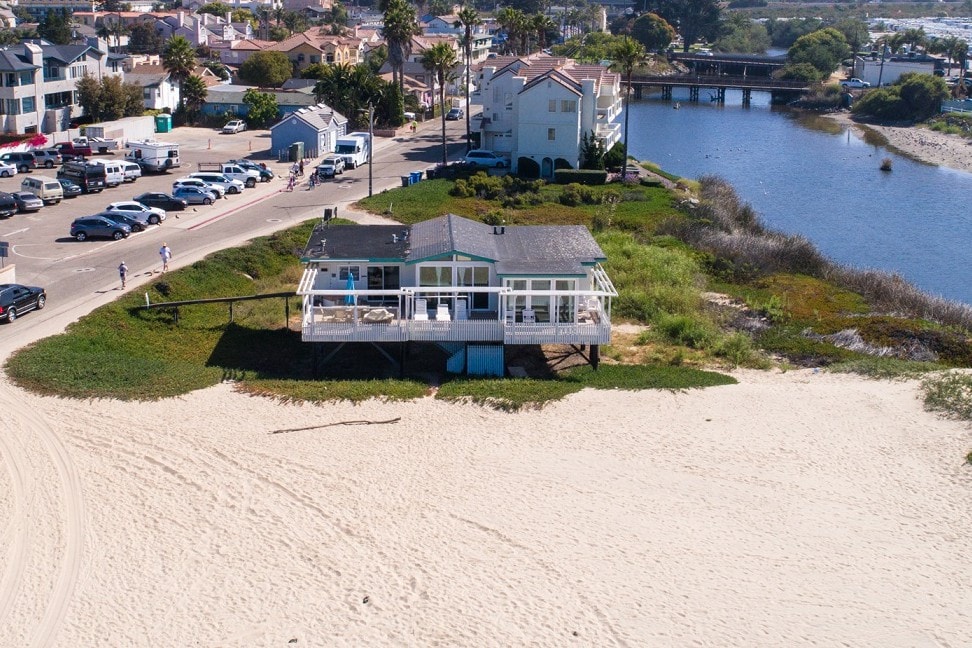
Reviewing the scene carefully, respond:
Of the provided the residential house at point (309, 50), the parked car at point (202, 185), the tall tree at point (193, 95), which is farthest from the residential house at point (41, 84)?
the residential house at point (309, 50)

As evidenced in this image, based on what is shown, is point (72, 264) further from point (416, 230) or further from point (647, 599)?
point (647, 599)

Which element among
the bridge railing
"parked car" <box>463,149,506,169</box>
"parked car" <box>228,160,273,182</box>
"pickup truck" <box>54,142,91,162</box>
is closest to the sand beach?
"parked car" <box>228,160,273,182</box>

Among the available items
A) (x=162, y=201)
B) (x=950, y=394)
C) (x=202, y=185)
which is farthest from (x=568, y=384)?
(x=202, y=185)

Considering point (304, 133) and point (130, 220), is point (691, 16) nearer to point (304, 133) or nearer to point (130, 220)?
point (304, 133)

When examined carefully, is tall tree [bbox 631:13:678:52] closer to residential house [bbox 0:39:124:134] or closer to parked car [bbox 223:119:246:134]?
parked car [bbox 223:119:246:134]

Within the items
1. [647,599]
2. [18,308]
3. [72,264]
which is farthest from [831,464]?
[72,264]

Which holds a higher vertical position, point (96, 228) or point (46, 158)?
point (46, 158)

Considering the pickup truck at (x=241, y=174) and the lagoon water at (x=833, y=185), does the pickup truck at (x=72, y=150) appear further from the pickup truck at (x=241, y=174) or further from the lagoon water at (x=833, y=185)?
the lagoon water at (x=833, y=185)
